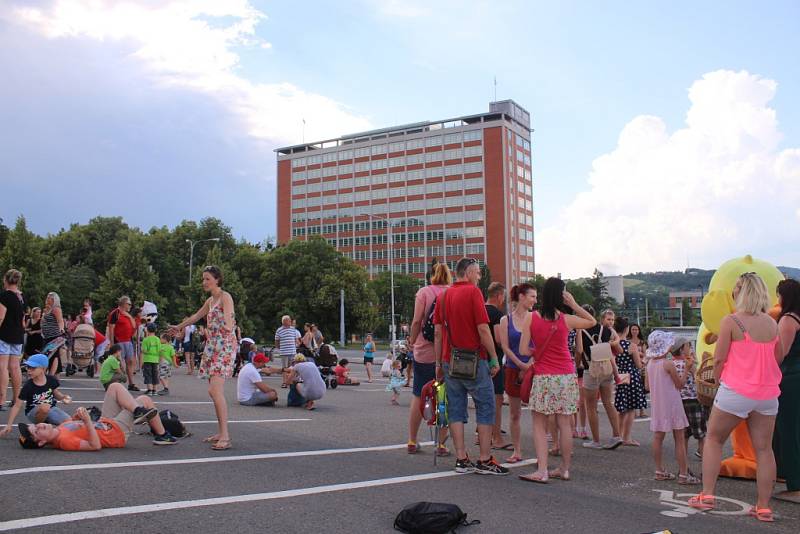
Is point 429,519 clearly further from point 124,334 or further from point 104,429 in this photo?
point 124,334

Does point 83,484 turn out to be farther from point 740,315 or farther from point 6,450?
point 740,315

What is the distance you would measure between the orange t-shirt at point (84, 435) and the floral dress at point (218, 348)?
3.66 ft

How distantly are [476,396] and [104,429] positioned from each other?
4.23 metres

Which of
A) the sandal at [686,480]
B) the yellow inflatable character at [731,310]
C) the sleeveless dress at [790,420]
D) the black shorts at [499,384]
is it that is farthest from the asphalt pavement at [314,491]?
the black shorts at [499,384]

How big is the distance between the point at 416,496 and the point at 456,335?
1876 millimetres

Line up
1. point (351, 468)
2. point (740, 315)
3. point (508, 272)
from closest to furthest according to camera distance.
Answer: point (740, 315) < point (351, 468) < point (508, 272)

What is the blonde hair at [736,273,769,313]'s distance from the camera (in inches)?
225

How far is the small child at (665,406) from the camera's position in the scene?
7.17 m

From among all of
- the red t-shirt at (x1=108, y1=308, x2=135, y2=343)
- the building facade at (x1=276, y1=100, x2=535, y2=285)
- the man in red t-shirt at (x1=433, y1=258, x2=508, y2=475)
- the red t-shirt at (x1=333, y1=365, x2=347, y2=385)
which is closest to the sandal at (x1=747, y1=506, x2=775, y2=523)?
the man in red t-shirt at (x1=433, y1=258, x2=508, y2=475)

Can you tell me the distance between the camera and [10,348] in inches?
397

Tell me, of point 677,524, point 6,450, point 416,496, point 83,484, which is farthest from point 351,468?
point 6,450

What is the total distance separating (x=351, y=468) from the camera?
280 inches

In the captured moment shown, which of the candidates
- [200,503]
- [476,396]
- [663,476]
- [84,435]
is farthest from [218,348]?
[663,476]

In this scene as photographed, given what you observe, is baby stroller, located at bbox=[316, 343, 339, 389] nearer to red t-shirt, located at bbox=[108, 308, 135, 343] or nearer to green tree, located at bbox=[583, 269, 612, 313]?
red t-shirt, located at bbox=[108, 308, 135, 343]
